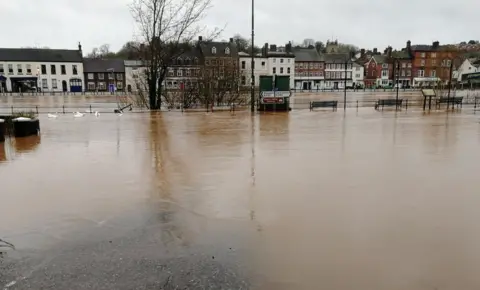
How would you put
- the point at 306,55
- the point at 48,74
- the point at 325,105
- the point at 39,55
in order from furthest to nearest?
1. the point at 306,55
2. the point at 48,74
3. the point at 39,55
4. the point at 325,105

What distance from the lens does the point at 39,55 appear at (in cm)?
7838

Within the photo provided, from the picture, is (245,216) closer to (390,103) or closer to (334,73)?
(390,103)

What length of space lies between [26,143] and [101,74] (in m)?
74.6

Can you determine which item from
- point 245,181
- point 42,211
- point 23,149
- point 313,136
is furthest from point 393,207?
point 23,149

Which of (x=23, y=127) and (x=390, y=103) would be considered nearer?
(x=23, y=127)

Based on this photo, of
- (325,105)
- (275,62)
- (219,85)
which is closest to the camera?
(325,105)

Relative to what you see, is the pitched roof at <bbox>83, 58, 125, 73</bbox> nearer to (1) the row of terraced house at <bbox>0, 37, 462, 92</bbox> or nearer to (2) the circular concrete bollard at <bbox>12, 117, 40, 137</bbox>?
(1) the row of terraced house at <bbox>0, 37, 462, 92</bbox>

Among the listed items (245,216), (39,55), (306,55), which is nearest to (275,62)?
(306,55)

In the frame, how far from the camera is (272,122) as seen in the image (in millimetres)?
18406

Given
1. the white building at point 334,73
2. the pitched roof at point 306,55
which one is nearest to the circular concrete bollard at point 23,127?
the pitched roof at point 306,55

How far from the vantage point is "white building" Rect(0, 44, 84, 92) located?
76.3 metres

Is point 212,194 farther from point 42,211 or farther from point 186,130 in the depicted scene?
point 186,130

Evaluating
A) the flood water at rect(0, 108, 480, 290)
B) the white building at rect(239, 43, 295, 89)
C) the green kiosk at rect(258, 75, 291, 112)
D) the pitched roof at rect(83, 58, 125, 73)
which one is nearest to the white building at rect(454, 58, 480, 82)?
the white building at rect(239, 43, 295, 89)

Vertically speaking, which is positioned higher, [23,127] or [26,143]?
[23,127]
